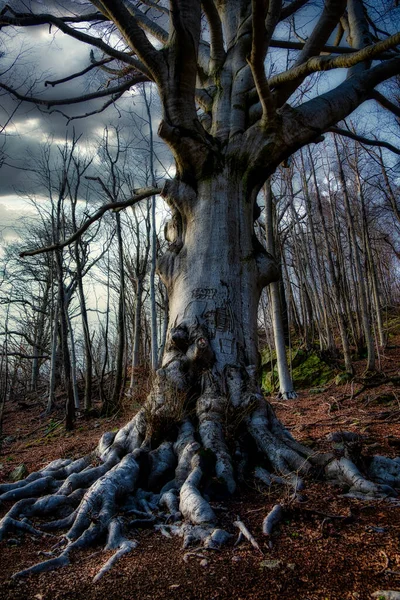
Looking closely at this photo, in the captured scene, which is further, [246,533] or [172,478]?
[172,478]

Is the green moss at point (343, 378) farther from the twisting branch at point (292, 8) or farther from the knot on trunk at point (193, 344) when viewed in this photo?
the twisting branch at point (292, 8)

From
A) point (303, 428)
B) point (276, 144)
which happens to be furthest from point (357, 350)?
point (276, 144)

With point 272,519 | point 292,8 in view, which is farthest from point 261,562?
point 292,8

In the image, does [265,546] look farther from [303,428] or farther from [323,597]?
[303,428]

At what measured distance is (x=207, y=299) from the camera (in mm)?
3832

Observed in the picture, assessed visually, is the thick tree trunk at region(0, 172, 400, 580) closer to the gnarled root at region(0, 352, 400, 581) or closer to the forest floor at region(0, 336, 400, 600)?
the gnarled root at region(0, 352, 400, 581)

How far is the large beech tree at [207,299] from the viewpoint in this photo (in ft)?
9.20

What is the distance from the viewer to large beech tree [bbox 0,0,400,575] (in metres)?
2.80

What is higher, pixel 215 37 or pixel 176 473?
pixel 215 37

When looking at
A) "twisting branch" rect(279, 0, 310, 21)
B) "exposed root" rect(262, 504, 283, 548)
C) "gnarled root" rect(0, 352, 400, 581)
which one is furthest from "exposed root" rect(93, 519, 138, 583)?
"twisting branch" rect(279, 0, 310, 21)

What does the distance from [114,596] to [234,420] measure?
189 cm

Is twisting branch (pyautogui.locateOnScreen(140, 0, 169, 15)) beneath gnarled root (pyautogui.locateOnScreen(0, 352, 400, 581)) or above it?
above

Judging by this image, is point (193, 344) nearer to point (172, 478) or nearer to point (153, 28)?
point (172, 478)

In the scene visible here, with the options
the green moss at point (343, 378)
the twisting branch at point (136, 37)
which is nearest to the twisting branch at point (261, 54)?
the twisting branch at point (136, 37)
